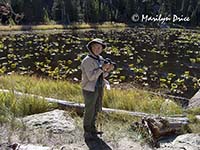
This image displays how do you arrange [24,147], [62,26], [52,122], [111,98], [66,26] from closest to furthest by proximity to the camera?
[24,147] < [52,122] < [111,98] < [62,26] < [66,26]

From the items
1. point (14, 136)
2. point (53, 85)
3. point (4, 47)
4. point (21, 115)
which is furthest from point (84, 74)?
point (4, 47)

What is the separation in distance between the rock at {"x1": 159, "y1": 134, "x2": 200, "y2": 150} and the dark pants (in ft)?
4.22

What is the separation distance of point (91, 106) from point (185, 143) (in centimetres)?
172

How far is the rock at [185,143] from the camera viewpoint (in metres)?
5.91

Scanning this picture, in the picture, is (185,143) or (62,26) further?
(62,26)

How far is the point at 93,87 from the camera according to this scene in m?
6.09

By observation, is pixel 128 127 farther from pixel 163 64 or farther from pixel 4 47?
pixel 4 47

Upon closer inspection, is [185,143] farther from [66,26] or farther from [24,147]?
[66,26]

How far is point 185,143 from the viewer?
6102 mm

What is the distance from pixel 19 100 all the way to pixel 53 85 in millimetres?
2640

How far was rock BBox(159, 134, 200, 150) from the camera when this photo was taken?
19.4 ft

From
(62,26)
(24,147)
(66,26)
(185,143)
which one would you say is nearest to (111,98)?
(185,143)

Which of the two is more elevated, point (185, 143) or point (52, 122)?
point (52, 122)

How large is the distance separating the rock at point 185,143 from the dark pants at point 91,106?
50.7 inches
